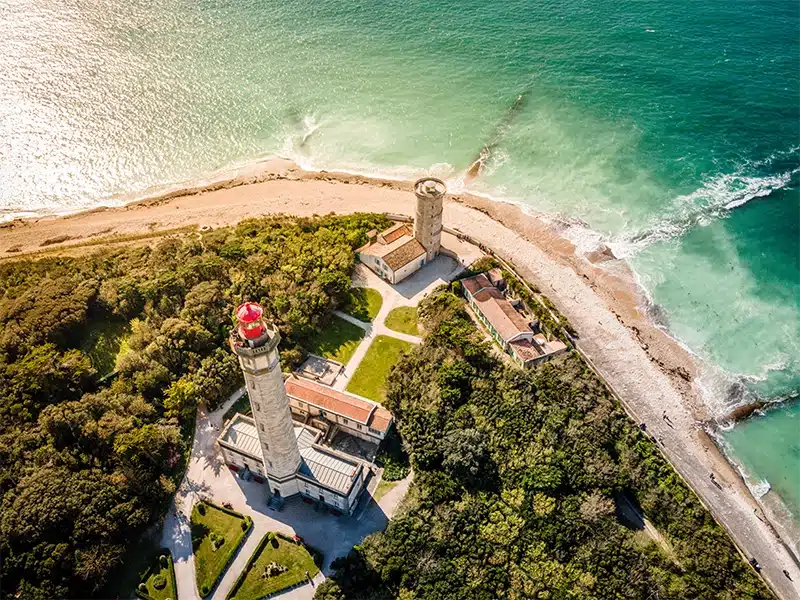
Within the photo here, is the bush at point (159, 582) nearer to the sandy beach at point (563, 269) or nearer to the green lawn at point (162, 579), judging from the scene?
the green lawn at point (162, 579)

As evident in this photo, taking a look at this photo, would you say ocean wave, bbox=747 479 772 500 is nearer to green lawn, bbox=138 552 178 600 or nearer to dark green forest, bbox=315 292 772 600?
dark green forest, bbox=315 292 772 600

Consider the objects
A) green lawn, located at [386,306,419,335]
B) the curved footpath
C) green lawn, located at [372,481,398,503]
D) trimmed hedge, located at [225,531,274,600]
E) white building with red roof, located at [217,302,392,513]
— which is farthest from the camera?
green lawn, located at [386,306,419,335]

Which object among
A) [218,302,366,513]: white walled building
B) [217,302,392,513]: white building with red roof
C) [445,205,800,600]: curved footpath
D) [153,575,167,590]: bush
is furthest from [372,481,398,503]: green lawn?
[445,205,800,600]: curved footpath

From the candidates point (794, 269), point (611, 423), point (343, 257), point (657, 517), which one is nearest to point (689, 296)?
point (794, 269)

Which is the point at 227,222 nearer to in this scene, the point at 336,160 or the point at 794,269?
the point at 336,160

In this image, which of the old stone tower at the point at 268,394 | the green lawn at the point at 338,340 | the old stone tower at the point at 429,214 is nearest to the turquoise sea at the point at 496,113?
the old stone tower at the point at 429,214
